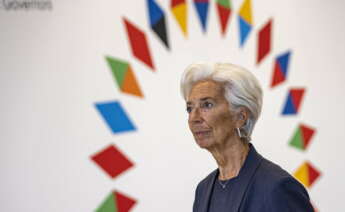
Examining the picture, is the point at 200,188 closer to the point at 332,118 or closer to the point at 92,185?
the point at 92,185

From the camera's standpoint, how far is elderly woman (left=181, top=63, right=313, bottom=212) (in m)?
1.88

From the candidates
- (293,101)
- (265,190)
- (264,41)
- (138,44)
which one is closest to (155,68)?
(138,44)

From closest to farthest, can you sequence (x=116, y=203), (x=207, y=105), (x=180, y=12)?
(x=207, y=105) < (x=116, y=203) < (x=180, y=12)

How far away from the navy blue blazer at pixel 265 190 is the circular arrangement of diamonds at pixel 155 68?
1.07 meters

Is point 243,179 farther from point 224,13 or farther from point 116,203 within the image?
point 224,13

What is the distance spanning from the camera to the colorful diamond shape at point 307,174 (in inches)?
132

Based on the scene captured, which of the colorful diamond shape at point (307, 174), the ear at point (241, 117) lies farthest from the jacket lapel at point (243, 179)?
the colorful diamond shape at point (307, 174)

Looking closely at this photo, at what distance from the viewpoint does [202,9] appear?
3.13 metres

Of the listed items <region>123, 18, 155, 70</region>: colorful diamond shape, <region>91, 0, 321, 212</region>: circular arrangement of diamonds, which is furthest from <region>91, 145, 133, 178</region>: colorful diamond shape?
<region>123, 18, 155, 70</region>: colorful diamond shape

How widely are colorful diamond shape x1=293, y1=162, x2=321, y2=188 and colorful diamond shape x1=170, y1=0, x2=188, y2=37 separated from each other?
40.9 inches

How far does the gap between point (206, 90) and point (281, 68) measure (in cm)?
146

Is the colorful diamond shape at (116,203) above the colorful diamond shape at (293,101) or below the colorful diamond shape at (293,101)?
below

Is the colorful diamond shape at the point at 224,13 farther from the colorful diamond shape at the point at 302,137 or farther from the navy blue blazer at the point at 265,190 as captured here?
the navy blue blazer at the point at 265,190

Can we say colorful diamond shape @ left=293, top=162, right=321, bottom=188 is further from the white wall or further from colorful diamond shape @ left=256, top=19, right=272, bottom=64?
colorful diamond shape @ left=256, top=19, right=272, bottom=64
